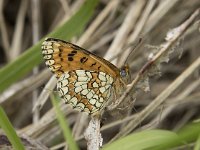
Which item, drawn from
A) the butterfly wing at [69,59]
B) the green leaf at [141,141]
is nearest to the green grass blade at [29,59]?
the butterfly wing at [69,59]

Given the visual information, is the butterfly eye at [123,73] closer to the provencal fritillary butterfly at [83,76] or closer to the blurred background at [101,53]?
the provencal fritillary butterfly at [83,76]

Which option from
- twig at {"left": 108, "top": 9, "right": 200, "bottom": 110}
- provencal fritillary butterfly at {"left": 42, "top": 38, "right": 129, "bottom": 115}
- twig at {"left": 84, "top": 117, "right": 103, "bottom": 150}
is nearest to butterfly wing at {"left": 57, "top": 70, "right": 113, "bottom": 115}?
provencal fritillary butterfly at {"left": 42, "top": 38, "right": 129, "bottom": 115}

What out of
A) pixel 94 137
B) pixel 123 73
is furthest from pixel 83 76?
pixel 94 137

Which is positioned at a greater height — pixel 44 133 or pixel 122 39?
pixel 122 39

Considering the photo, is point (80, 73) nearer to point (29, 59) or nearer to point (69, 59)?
point (69, 59)

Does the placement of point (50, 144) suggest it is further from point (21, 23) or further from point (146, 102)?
point (21, 23)

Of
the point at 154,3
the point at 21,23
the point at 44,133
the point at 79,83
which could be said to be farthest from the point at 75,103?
the point at 21,23

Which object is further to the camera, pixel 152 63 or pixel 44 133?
pixel 44 133

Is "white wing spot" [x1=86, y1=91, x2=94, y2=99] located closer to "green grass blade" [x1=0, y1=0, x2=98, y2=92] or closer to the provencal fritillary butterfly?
the provencal fritillary butterfly

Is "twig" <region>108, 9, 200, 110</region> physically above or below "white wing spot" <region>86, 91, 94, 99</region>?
above
